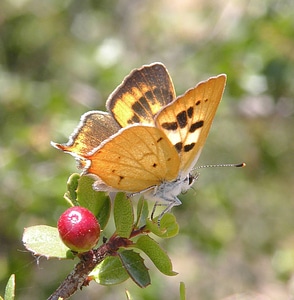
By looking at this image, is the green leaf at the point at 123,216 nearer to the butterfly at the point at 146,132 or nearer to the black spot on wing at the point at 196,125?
the butterfly at the point at 146,132

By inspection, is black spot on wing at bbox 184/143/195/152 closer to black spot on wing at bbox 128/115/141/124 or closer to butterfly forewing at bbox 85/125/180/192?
butterfly forewing at bbox 85/125/180/192

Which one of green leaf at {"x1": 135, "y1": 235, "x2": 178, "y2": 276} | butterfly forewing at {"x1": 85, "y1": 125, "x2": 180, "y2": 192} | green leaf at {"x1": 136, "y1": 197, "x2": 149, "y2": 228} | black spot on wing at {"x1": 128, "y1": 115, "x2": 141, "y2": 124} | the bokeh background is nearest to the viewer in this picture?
green leaf at {"x1": 135, "y1": 235, "x2": 178, "y2": 276}

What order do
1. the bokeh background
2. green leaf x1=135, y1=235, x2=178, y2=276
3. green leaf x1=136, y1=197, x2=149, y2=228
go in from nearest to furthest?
green leaf x1=135, y1=235, x2=178, y2=276 < green leaf x1=136, y1=197, x2=149, y2=228 < the bokeh background

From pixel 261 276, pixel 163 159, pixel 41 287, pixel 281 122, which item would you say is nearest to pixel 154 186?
pixel 163 159

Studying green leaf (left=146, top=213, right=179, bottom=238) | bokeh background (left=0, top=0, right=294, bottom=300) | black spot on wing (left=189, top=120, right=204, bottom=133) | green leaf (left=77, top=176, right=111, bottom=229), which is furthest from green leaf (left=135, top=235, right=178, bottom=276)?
bokeh background (left=0, top=0, right=294, bottom=300)

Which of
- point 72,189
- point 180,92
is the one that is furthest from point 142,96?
point 180,92

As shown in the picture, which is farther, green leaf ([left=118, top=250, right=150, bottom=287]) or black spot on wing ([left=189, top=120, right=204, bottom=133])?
black spot on wing ([left=189, top=120, right=204, bottom=133])

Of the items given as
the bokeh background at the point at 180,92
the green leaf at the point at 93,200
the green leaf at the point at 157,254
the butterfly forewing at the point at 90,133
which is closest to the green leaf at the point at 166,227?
the green leaf at the point at 157,254

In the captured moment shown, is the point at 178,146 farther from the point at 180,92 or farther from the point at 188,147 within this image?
the point at 180,92
